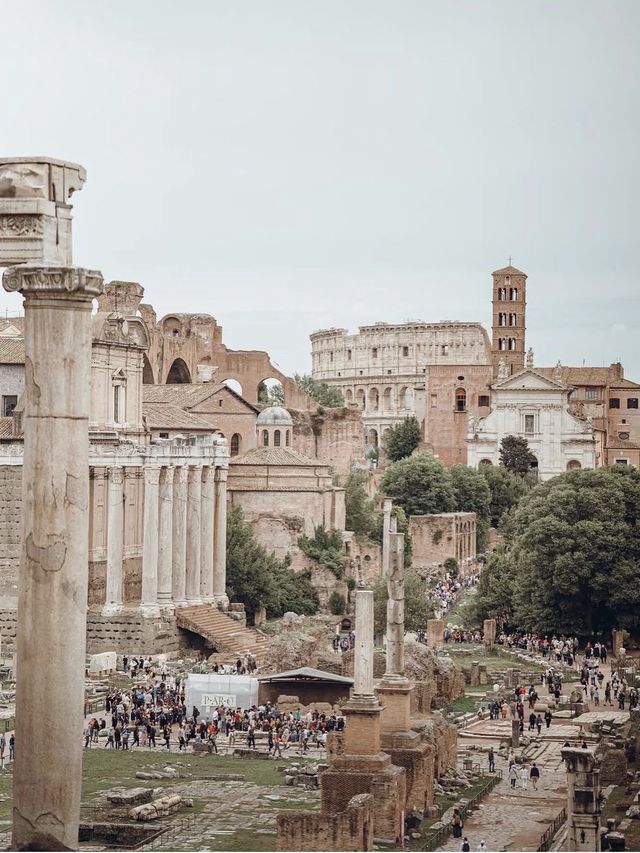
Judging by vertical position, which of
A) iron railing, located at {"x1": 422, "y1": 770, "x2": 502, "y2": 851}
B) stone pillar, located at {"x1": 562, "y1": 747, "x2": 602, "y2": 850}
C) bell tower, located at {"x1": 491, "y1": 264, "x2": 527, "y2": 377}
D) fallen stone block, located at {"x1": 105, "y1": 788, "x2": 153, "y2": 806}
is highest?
bell tower, located at {"x1": 491, "y1": 264, "x2": 527, "y2": 377}

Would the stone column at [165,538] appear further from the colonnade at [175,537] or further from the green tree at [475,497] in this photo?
the green tree at [475,497]

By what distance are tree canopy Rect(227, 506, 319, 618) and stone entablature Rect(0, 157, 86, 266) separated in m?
46.8

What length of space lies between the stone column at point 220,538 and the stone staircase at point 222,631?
5.53ft

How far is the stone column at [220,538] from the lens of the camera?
5571 centimetres

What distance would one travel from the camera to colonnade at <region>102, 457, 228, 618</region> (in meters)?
51.2

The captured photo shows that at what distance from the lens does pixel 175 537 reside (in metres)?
53.5

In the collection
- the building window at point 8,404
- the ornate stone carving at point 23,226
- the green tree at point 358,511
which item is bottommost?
the green tree at point 358,511

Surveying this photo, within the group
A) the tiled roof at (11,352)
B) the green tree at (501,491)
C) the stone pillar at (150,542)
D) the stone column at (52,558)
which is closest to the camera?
the stone column at (52,558)

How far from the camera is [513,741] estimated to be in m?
38.4

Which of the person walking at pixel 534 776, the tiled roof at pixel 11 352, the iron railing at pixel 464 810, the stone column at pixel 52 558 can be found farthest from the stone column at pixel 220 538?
the stone column at pixel 52 558

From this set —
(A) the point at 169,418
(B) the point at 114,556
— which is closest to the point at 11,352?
(A) the point at 169,418

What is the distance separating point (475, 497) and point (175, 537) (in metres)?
36.7

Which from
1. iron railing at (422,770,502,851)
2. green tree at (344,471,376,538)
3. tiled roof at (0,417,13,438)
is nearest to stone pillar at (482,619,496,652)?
tiled roof at (0,417,13,438)

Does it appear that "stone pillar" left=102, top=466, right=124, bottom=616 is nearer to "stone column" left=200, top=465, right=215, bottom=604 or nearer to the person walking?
"stone column" left=200, top=465, right=215, bottom=604
